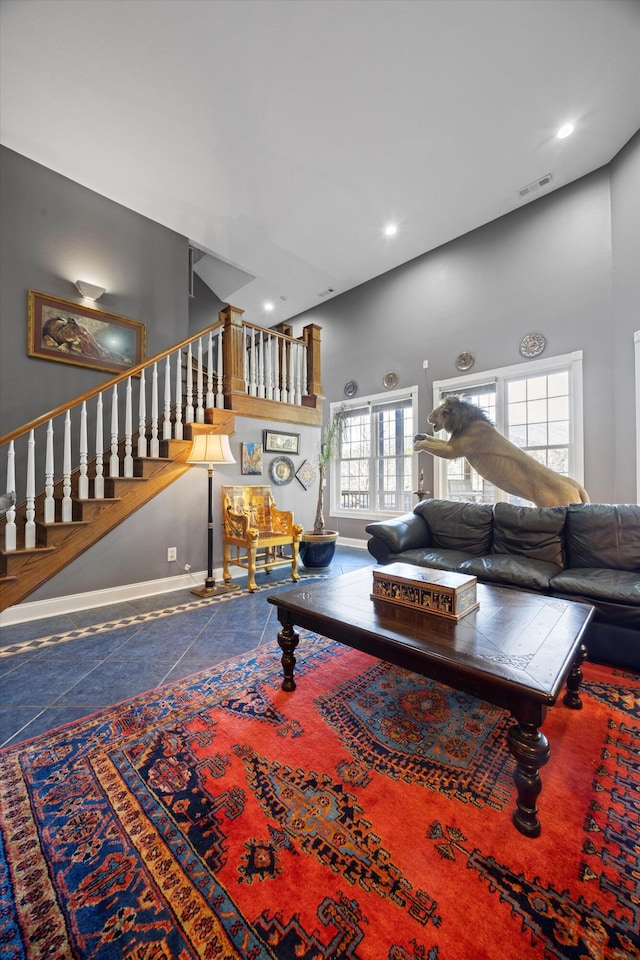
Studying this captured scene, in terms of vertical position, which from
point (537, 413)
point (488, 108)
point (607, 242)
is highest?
point (488, 108)

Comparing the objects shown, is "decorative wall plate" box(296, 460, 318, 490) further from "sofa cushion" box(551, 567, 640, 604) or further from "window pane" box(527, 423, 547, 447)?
"sofa cushion" box(551, 567, 640, 604)

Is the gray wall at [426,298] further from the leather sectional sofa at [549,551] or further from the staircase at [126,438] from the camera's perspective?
the leather sectional sofa at [549,551]

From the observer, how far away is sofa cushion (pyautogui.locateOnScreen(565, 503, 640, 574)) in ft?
8.17

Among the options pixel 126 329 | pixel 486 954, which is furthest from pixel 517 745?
pixel 126 329

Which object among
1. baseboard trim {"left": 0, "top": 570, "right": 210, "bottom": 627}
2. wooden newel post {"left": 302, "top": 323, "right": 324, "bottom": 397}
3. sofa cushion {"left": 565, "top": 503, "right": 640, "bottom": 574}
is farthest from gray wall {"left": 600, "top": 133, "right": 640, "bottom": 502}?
baseboard trim {"left": 0, "top": 570, "right": 210, "bottom": 627}

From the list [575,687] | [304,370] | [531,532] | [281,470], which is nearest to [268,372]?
[304,370]

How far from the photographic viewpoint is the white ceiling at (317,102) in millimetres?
2664

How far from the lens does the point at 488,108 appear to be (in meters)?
3.36

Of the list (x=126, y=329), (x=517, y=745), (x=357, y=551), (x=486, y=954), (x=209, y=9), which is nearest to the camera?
(x=486, y=954)

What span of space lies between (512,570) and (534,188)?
4.52 metres

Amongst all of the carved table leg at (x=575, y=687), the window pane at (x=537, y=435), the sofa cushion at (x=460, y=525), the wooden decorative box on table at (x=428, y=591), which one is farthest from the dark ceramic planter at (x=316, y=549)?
the carved table leg at (x=575, y=687)

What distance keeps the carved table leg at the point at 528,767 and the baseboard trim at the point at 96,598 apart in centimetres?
316

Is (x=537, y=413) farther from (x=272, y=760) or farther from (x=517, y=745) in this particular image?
(x=272, y=760)

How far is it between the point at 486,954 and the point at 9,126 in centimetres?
597
